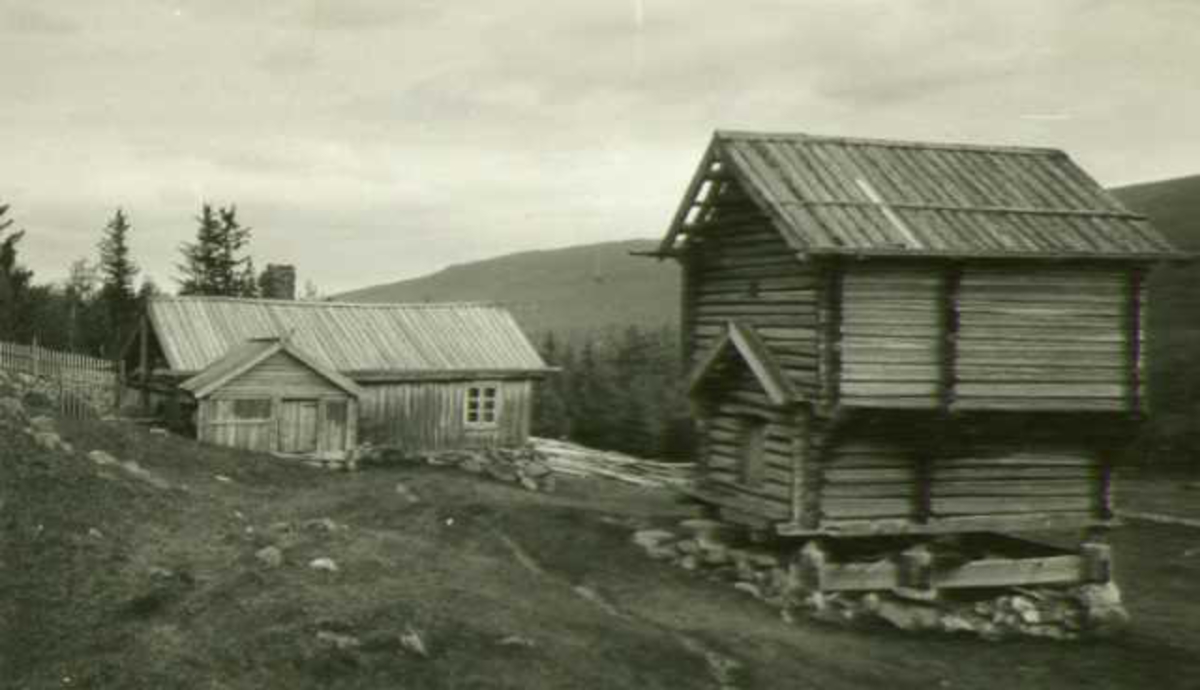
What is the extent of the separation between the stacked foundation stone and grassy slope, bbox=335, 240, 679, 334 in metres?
61.2

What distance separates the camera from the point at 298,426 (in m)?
29.3

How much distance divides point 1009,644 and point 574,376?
26.4m

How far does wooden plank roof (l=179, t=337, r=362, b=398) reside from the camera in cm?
2775

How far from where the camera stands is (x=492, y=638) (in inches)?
489

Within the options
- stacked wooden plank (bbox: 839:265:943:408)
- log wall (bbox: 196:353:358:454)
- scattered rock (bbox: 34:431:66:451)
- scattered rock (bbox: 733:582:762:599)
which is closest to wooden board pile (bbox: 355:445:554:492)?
log wall (bbox: 196:353:358:454)

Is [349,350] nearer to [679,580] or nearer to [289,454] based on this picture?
[289,454]

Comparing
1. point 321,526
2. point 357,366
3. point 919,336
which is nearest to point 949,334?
point 919,336

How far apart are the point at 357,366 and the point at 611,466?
8.26m

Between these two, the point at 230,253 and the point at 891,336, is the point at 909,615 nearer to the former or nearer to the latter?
the point at 891,336

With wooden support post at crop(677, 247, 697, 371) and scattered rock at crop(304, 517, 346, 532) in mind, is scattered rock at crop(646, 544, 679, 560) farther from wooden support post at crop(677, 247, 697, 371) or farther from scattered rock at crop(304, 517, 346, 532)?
scattered rock at crop(304, 517, 346, 532)

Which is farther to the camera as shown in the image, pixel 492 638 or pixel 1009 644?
pixel 1009 644

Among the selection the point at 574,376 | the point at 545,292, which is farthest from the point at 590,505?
the point at 545,292

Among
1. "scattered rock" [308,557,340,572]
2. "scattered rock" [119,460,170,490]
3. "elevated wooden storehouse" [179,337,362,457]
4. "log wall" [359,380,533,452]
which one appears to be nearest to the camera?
"scattered rock" [308,557,340,572]

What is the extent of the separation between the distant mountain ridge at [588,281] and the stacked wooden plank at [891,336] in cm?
4658
